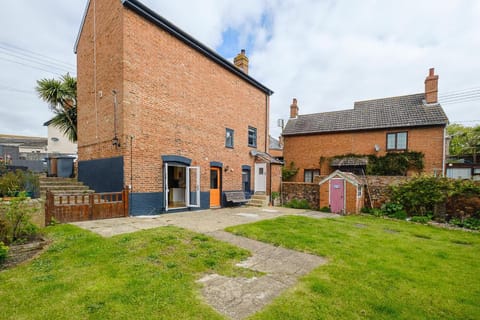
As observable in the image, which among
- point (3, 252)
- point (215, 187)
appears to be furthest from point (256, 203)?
point (3, 252)

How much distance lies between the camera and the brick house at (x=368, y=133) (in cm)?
1580

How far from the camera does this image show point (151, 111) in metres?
9.58

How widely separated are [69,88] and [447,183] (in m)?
20.5

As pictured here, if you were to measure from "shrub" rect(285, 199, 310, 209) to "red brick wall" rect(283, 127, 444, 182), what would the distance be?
6.91 meters

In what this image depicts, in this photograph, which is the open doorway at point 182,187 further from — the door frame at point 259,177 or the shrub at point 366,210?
the shrub at point 366,210

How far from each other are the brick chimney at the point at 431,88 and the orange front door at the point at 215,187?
16791 millimetres

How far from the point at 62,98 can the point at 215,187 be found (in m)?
10.6

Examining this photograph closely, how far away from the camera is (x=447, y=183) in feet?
32.7

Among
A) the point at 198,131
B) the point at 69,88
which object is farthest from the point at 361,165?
the point at 69,88

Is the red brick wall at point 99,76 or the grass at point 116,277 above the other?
the red brick wall at point 99,76

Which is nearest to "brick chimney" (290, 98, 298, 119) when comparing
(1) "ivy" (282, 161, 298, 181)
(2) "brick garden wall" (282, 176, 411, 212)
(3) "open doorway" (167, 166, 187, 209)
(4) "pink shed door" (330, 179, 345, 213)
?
(1) "ivy" (282, 161, 298, 181)

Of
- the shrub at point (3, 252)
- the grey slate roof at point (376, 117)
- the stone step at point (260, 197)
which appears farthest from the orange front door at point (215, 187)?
the grey slate roof at point (376, 117)

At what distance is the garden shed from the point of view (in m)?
11.7

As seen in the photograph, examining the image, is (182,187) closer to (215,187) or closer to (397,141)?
(215,187)
